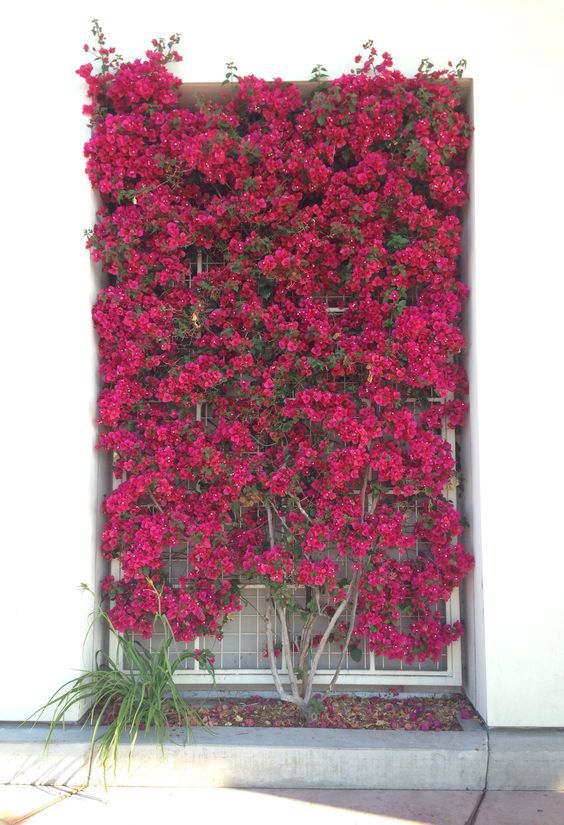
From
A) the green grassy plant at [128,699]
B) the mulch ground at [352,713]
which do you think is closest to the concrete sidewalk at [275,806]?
the green grassy plant at [128,699]

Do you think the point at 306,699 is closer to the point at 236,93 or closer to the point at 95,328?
the point at 95,328

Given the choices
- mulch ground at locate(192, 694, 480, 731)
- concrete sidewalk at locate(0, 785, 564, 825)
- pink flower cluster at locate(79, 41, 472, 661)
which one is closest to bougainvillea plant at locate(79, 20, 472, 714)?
pink flower cluster at locate(79, 41, 472, 661)

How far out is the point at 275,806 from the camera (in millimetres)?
3250

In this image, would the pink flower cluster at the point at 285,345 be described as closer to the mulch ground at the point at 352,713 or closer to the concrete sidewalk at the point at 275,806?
the mulch ground at the point at 352,713

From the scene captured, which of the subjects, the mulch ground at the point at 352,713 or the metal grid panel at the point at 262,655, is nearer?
the mulch ground at the point at 352,713

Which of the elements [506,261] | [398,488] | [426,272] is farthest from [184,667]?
[506,261]

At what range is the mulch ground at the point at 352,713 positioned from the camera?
12.4ft

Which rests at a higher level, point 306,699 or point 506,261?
point 506,261

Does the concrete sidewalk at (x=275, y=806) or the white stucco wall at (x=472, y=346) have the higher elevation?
the white stucco wall at (x=472, y=346)

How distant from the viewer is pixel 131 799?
3.32 meters

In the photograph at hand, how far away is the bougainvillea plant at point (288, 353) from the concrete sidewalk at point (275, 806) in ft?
2.13

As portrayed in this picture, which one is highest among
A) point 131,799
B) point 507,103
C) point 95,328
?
point 507,103

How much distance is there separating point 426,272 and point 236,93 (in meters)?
1.47

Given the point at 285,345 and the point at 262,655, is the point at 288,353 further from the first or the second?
the point at 262,655
